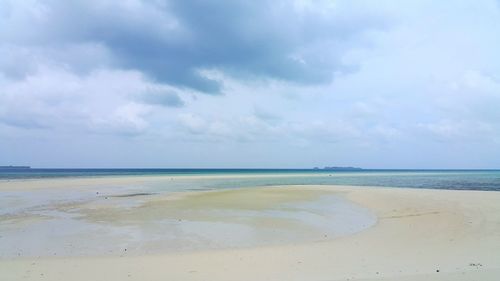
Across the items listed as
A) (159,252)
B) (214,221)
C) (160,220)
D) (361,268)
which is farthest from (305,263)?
(160,220)

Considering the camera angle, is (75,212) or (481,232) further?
(75,212)

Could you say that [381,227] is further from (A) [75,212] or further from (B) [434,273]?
(A) [75,212]

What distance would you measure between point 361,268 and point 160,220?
1084 centimetres

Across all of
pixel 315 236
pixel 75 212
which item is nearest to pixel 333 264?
pixel 315 236

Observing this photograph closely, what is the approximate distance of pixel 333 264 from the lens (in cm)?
867

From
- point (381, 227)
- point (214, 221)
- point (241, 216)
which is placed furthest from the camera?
point (241, 216)

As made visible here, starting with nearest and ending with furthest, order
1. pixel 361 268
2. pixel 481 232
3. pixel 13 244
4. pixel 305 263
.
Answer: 1. pixel 361 268
2. pixel 305 263
3. pixel 13 244
4. pixel 481 232

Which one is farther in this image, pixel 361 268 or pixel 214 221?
pixel 214 221

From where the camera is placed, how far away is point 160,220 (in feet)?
55.2

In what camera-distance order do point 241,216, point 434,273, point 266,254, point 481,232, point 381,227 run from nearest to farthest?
point 434,273, point 266,254, point 481,232, point 381,227, point 241,216

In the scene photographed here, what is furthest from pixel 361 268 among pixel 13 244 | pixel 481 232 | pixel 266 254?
pixel 13 244

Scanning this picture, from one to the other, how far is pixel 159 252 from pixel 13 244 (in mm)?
5026

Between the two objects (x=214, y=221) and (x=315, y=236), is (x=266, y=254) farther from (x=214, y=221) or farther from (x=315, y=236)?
(x=214, y=221)

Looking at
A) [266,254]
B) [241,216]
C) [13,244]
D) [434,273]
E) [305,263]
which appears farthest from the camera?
[241,216]
